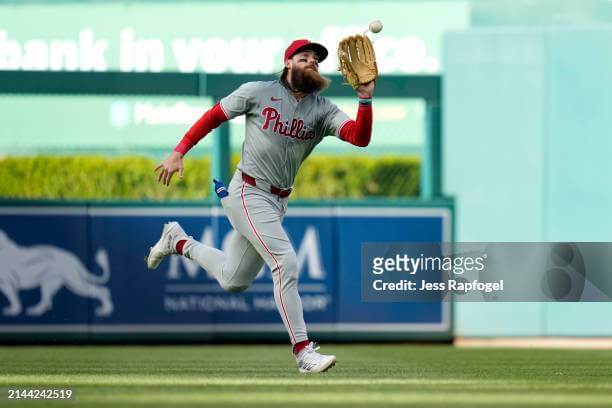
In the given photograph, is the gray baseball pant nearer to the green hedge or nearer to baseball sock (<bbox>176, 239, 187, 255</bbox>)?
baseball sock (<bbox>176, 239, 187, 255</bbox>)

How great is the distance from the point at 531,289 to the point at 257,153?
4.79 meters

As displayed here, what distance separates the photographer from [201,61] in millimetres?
20703

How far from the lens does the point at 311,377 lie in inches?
253

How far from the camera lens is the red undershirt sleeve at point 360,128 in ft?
21.1

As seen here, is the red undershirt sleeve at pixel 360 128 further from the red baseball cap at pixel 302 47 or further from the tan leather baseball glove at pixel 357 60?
the red baseball cap at pixel 302 47

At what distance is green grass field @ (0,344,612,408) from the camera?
5188mm

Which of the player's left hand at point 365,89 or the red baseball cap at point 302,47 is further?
the red baseball cap at point 302,47

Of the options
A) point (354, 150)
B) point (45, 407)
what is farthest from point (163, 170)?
point (354, 150)

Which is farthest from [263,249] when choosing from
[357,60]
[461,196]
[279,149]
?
[461,196]

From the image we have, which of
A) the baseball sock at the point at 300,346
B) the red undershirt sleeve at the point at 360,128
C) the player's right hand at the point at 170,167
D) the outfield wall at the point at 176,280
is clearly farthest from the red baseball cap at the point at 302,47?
the outfield wall at the point at 176,280

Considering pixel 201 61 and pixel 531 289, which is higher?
pixel 201 61

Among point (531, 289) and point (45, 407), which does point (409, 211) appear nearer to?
point (531, 289)

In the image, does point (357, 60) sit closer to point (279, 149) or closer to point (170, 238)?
point (279, 149)

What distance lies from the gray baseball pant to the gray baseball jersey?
12cm
